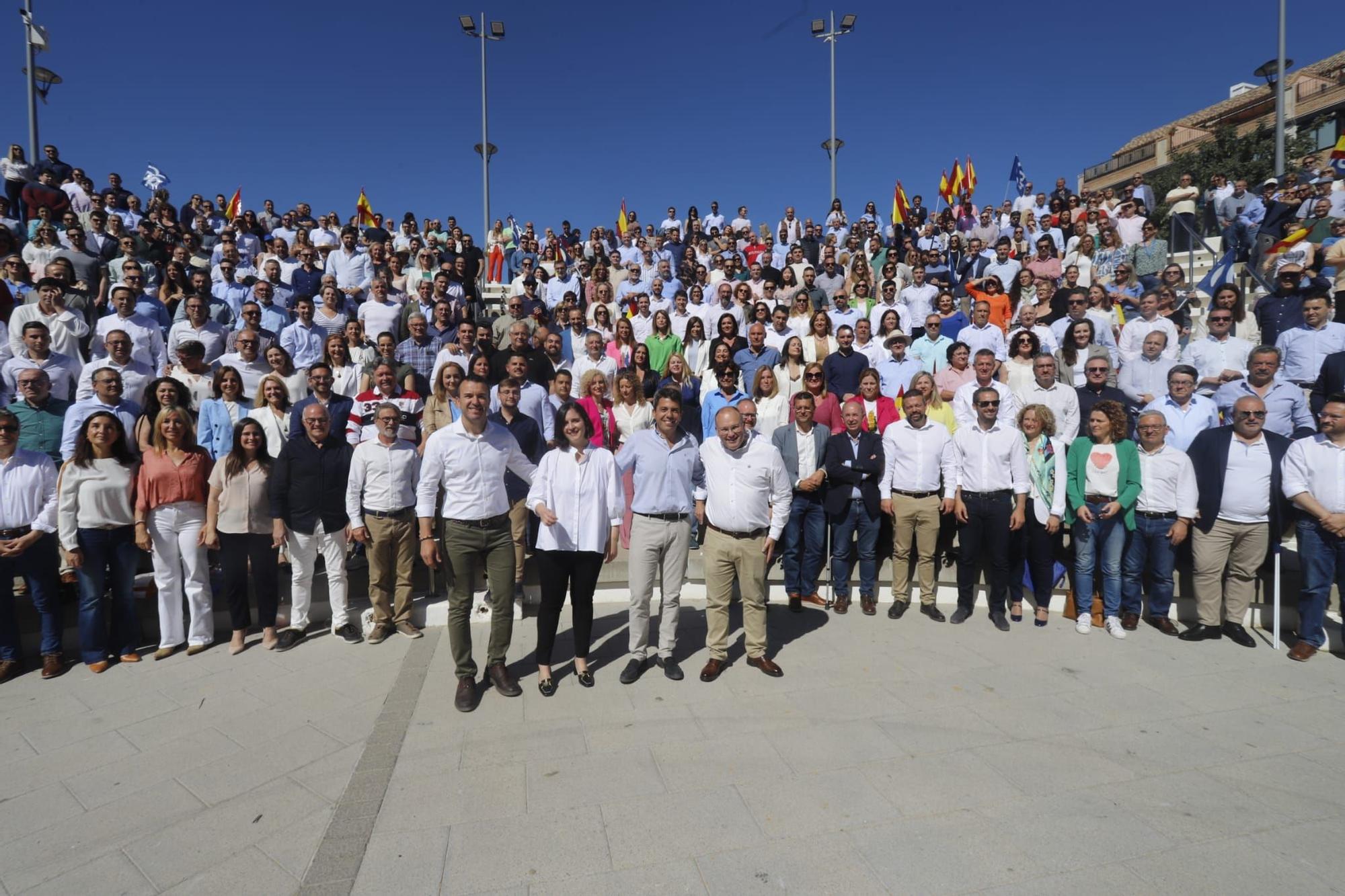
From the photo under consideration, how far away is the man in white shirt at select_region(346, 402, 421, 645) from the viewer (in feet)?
17.6

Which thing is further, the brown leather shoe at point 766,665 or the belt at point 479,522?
the brown leather shoe at point 766,665

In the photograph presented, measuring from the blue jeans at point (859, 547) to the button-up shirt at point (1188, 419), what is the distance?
9.23 feet

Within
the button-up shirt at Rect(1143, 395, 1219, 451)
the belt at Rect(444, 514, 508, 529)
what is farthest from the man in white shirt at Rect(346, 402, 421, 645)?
the button-up shirt at Rect(1143, 395, 1219, 451)

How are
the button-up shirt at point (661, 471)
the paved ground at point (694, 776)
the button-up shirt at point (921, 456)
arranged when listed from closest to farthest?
the paved ground at point (694, 776)
the button-up shirt at point (661, 471)
the button-up shirt at point (921, 456)

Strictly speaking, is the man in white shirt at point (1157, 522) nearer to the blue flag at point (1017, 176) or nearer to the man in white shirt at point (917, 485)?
the man in white shirt at point (917, 485)

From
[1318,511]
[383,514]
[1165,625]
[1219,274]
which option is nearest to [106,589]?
[383,514]

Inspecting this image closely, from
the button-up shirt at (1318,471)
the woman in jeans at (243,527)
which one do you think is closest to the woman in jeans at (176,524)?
the woman in jeans at (243,527)

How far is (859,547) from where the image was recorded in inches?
250

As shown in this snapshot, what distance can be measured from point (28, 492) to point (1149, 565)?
29.5ft

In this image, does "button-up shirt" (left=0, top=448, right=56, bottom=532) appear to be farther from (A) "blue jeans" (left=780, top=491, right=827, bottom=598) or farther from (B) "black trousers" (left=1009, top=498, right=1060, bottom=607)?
(B) "black trousers" (left=1009, top=498, right=1060, bottom=607)

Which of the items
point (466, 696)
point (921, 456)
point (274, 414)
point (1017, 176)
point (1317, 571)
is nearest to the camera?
point (466, 696)

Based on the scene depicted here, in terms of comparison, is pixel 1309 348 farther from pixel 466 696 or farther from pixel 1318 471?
pixel 466 696

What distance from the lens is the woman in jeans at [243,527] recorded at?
5.34 meters

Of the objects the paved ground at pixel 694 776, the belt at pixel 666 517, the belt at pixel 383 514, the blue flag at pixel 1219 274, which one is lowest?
Result: the paved ground at pixel 694 776
